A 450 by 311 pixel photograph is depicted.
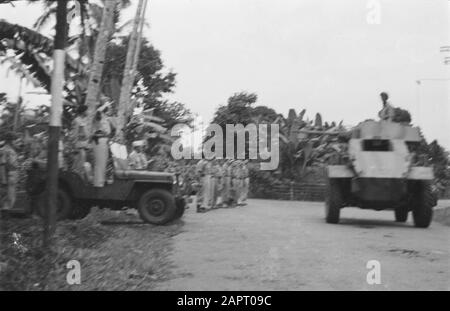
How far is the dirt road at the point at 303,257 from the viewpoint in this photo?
19.9ft

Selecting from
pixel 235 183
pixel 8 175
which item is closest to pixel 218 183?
pixel 235 183

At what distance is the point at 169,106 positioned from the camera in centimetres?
1538

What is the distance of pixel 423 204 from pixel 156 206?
491 centimetres

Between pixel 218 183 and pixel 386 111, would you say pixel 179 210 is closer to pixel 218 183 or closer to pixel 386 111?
pixel 386 111

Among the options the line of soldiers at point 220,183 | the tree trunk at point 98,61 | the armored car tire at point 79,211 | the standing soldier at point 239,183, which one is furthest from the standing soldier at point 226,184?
the tree trunk at point 98,61

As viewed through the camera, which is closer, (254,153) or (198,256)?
(198,256)

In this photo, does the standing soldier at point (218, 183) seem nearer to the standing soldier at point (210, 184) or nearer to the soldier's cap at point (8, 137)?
the standing soldier at point (210, 184)

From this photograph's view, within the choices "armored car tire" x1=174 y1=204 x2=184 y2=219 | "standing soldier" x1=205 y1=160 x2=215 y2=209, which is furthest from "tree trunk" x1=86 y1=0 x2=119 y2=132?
"standing soldier" x1=205 y1=160 x2=215 y2=209

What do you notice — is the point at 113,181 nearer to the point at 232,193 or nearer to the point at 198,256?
the point at 198,256

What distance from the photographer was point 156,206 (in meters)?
Result: 11.4

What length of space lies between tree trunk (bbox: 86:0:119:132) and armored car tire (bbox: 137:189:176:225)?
5.42ft

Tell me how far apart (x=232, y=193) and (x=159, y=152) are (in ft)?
12.9
